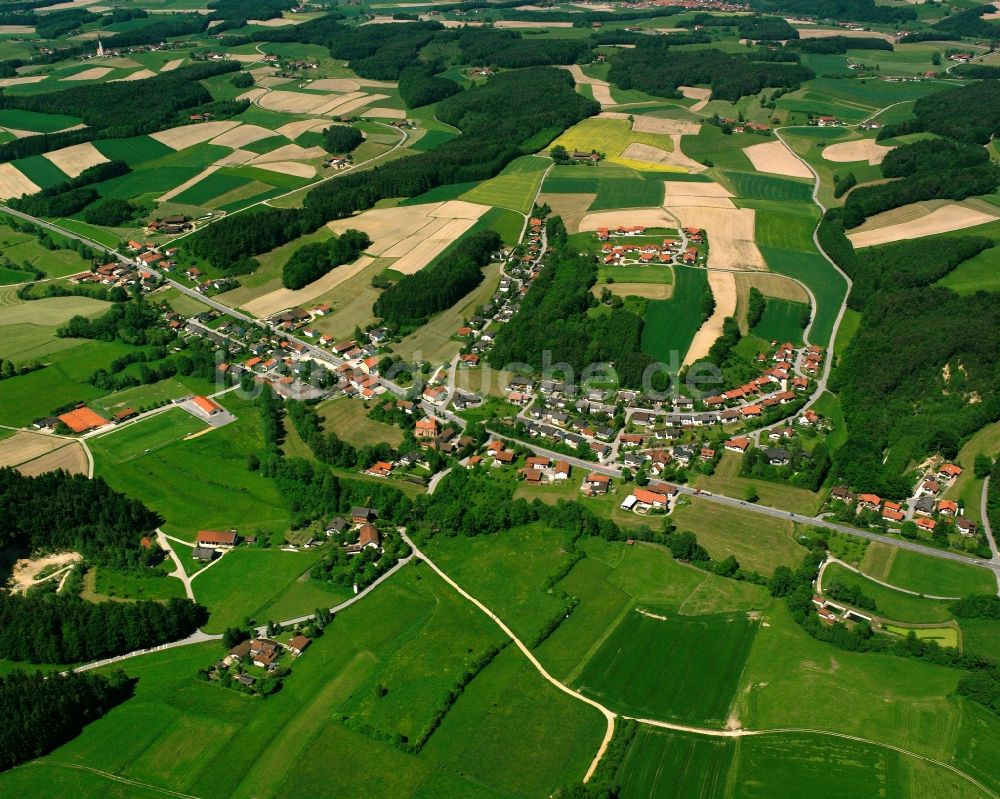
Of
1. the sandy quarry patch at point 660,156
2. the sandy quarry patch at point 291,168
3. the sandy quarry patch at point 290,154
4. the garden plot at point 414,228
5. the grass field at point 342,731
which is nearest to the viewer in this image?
the grass field at point 342,731

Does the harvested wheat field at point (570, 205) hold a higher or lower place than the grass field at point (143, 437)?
higher

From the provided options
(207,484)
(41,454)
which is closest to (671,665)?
(207,484)

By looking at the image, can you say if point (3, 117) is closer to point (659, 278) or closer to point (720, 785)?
point (659, 278)

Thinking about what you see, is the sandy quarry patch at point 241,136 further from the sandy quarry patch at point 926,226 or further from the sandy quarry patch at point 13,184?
the sandy quarry patch at point 926,226

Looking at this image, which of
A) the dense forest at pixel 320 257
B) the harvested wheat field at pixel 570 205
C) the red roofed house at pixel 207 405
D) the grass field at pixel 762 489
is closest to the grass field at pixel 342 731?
the grass field at pixel 762 489

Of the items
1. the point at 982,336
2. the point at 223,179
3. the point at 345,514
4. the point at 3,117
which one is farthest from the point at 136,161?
the point at 982,336

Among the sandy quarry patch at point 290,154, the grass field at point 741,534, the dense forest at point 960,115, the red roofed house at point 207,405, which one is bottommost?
the red roofed house at point 207,405

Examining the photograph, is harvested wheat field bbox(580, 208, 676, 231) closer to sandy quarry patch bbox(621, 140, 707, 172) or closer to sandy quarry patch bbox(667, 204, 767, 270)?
sandy quarry patch bbox(667, 204, 767, 270)
